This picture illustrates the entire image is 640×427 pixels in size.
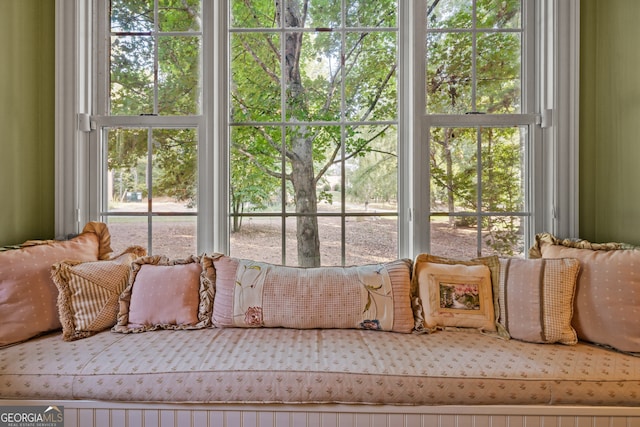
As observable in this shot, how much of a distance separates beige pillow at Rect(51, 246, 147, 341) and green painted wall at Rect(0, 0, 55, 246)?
1.53ft

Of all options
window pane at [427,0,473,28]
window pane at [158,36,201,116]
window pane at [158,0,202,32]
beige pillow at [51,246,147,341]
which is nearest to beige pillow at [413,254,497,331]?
window pane at [427,0,473,28]

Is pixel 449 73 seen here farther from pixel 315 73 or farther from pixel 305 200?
pixel 305 200

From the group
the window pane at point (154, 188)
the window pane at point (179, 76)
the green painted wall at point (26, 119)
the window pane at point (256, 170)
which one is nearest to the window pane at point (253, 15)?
the window pane at point (179, 76)

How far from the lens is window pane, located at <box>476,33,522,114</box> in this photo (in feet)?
6.86

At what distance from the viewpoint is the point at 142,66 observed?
2.12m

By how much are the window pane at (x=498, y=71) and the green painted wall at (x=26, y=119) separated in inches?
91.8

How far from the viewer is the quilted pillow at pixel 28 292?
1.58 meters

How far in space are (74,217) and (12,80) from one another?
2.39 ft

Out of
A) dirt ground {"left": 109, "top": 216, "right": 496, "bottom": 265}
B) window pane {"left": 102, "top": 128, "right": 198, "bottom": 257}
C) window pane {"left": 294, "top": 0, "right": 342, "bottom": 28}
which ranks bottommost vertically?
dirt ground {"left": 109, "top": 216, "right": 496, "bottom": 265}

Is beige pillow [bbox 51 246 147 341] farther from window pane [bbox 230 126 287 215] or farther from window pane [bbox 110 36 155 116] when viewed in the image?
window pane [bbox 110 36 155 116]

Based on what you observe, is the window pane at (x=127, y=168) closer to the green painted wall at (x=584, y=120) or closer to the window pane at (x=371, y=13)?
Answer: the green painted wall at (x=584, y=120)

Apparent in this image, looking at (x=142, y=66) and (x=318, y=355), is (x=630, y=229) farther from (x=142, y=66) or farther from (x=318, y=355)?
(x=142, y=66)

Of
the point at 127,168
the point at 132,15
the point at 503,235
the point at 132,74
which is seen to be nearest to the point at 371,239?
the point at 503,235

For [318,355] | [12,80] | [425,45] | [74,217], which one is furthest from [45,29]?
[318,355]
